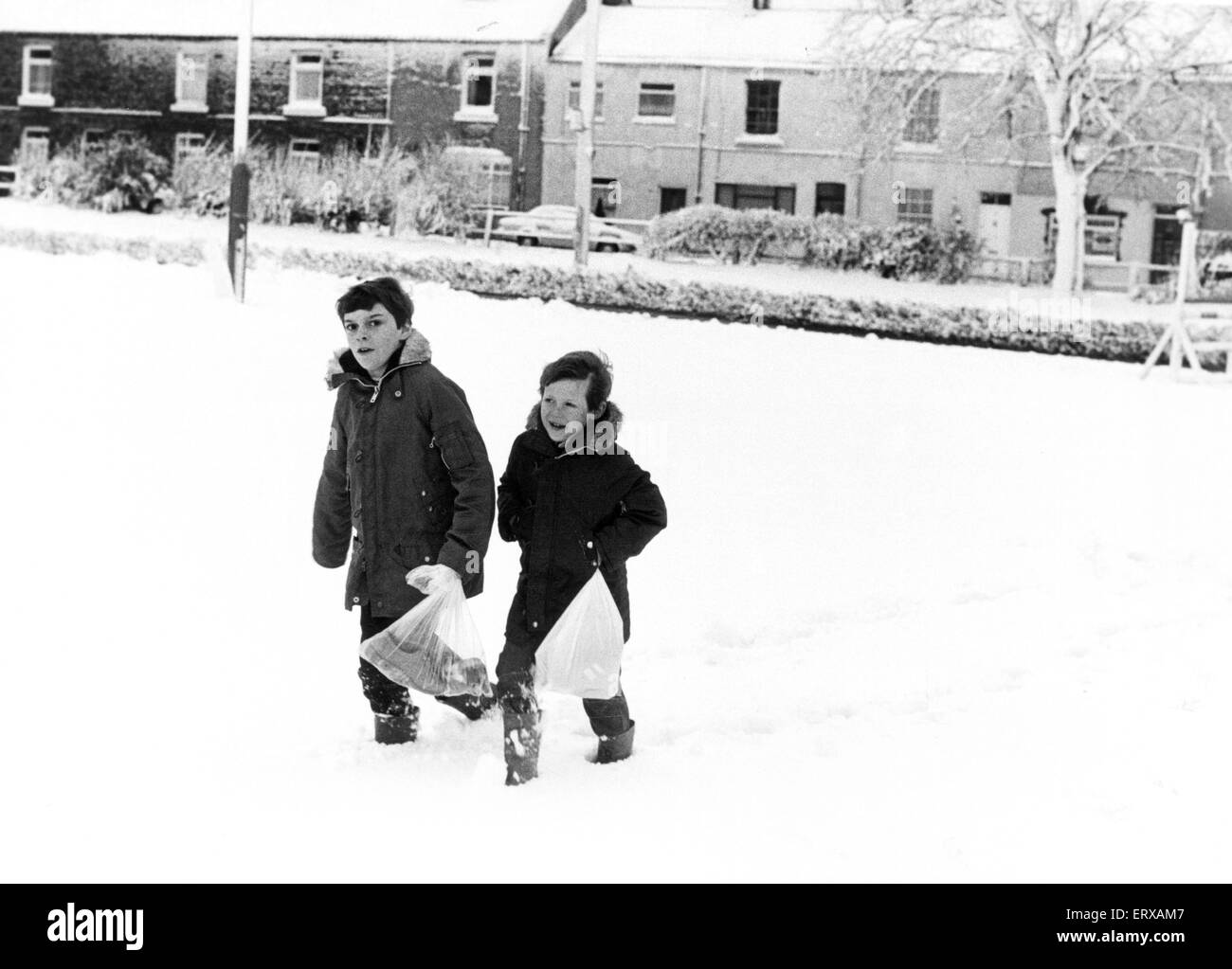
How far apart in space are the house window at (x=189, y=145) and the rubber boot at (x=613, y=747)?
155 inches

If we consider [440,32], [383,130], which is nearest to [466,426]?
[440,32]

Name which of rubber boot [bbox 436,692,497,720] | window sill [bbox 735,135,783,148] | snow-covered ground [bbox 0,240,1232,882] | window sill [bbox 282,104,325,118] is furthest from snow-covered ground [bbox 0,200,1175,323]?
rubber boot [bbox 436,692,497,720]

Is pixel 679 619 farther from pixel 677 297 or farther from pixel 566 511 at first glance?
pixel 677 297

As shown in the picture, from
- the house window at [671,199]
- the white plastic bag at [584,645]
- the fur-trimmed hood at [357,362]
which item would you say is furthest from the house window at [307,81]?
the white plastic bag at [584,645]

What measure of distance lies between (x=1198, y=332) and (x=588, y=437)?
617 cm

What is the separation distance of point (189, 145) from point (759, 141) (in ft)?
8.11

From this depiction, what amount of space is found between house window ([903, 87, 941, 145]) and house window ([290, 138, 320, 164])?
2.57 m

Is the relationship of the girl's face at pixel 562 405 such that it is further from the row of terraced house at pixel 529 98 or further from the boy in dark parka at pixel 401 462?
the row of terraced house at pixel 529 98

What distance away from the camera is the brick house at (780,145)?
5656 mm

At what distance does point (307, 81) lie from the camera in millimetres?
5594

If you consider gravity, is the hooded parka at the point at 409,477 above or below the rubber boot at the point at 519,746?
above

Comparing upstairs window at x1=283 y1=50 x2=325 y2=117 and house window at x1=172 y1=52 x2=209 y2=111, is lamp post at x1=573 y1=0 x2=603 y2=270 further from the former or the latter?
house window at x1=172 y1=52 x2=209 y2=111

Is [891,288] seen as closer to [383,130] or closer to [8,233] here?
[383,130]

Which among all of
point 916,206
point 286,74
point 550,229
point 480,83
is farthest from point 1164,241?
point 286,74
